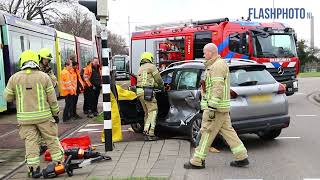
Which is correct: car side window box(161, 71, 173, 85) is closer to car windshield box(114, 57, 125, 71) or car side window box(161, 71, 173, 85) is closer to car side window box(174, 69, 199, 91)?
car side window box(174, 69, 199, 91)

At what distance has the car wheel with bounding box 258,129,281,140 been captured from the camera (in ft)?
33.6

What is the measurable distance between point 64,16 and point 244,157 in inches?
2022

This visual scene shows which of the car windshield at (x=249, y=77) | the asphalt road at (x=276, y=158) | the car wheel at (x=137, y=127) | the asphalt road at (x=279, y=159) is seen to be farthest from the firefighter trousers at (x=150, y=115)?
the car windshield at (x=249, y=77)

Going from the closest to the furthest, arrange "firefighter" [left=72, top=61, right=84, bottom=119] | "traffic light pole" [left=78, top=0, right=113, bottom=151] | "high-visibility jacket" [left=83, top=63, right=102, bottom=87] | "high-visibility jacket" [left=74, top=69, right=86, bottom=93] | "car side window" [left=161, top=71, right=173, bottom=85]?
"traffic light pole" [left=78, top=0, right=113, bottom=151] → "car side window" [left=161, top=71, right=173, bottom=85] → "firefighter" [left=72, top=61, right=84, bottom=119] → "high-visibility jacket" [left=74, top=69, right=86, bottom=93] → "high-visibility jacket" [left=83, top=63, right=102, bottom=87]

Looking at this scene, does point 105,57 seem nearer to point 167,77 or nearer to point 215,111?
point 215,111

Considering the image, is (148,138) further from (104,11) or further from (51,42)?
(51,42)

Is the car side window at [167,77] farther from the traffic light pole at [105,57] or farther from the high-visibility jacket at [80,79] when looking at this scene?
the high-visibility jacket at [80,79]

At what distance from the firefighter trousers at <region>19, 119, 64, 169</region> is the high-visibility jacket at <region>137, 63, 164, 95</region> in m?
Answer: 3.06

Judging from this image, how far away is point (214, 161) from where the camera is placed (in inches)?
333

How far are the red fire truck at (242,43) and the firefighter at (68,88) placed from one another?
18.6 feet

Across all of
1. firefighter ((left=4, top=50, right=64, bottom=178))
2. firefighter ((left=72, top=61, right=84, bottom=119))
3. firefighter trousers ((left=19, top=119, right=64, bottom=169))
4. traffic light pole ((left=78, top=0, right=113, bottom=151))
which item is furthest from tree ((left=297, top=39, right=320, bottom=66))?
firefighter ((left=4, top=50, right=64, bottom=178))

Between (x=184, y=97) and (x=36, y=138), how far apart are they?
344cm

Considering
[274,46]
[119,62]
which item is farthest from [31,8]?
[274,46]

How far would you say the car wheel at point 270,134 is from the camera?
10.2 metres
